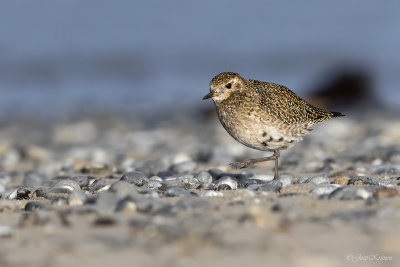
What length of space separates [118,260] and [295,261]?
98 cm

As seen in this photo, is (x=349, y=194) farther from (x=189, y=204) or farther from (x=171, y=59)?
(x=171, y=59)

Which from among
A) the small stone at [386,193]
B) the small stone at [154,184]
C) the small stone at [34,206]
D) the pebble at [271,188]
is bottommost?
the small stone at [386,193]

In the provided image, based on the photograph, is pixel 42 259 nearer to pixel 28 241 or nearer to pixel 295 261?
pixel 28 241

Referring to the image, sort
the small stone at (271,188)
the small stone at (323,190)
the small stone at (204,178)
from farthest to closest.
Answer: the small stone at (204,178) < the small stone at (271,188) < the small stone at (323,190)

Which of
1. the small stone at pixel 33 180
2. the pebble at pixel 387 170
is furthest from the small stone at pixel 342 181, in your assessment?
the small stone at pixel 33 180

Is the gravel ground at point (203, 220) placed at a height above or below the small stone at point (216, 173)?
below

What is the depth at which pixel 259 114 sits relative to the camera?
6621 millimetres

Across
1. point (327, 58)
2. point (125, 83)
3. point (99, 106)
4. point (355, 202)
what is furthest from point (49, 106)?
point (355, 202)

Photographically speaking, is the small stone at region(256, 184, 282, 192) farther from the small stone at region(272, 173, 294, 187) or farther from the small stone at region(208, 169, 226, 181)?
the small stone at region(208, 169, 226, 181)

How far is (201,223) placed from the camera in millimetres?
3957

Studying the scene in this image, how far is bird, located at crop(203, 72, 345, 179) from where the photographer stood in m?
6.60

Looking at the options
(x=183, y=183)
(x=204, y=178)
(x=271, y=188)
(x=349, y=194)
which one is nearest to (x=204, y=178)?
(x=204, y=178)

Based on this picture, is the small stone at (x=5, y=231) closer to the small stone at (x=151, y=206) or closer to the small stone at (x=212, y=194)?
the small stone at (x=151, y=206)

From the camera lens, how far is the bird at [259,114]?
6602 millimetres
